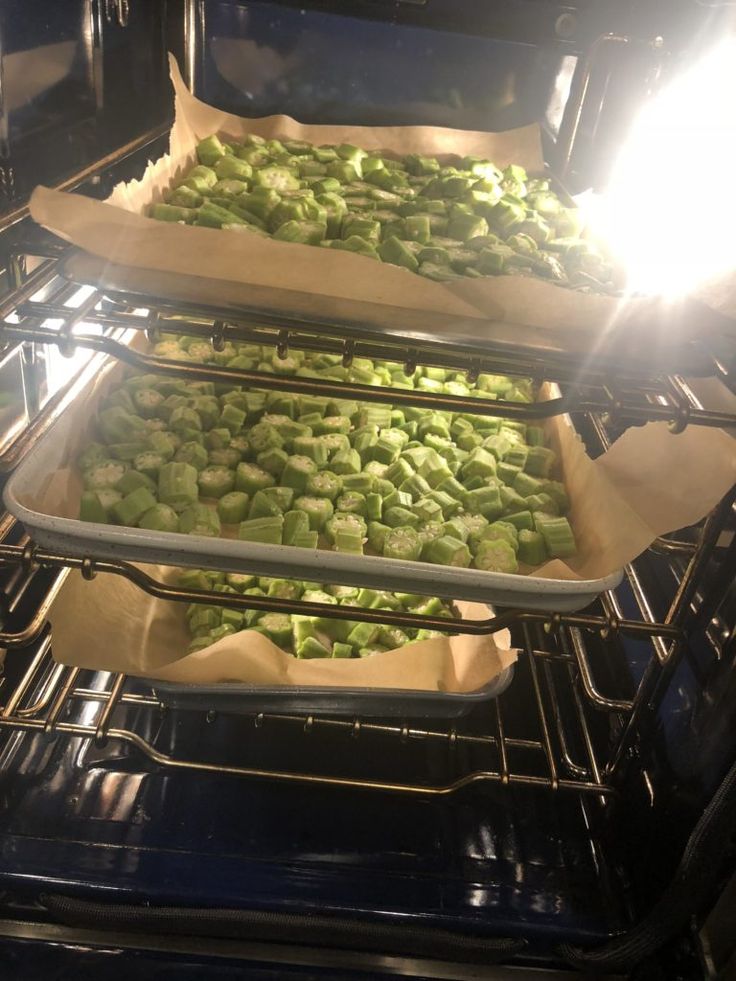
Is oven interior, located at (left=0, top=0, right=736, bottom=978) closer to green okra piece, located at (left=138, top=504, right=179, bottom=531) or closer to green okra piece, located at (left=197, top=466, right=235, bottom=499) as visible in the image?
green okra piece, located at (left=138, top=504, right=179, bottom=531)

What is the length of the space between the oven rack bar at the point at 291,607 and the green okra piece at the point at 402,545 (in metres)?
0.10

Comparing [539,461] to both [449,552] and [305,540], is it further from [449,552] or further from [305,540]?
[305,540]

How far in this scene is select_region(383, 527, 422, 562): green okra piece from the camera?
1.09 m

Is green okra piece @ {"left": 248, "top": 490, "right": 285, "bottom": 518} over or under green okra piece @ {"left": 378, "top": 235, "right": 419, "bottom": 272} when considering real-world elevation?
under

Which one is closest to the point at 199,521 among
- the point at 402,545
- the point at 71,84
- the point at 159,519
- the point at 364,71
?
the point at 159,519

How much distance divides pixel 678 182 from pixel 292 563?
1.24 metres

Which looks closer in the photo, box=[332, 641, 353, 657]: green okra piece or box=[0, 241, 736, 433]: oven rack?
box=[0, 241, 736, 433]: oven rack

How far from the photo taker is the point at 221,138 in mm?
1743

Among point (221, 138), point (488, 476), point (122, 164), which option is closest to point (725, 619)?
point (488, 476)

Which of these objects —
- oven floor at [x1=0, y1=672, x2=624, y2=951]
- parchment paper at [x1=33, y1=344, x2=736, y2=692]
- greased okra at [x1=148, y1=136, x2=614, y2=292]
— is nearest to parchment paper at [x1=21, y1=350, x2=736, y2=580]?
parchment paper at [x1=33, y1=344, x2=736, y2=692]

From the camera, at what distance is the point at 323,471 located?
1.20 m

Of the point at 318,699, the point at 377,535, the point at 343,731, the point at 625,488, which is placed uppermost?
the point at 625,488

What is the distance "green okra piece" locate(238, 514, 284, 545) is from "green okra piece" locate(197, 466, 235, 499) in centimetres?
8

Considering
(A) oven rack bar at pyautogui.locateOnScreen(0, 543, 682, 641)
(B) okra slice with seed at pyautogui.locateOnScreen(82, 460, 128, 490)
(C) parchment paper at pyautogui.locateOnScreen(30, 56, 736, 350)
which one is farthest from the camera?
(B) okra slice with seed at pyautogui.locateOnScreen(82, 460, 128, 490)
